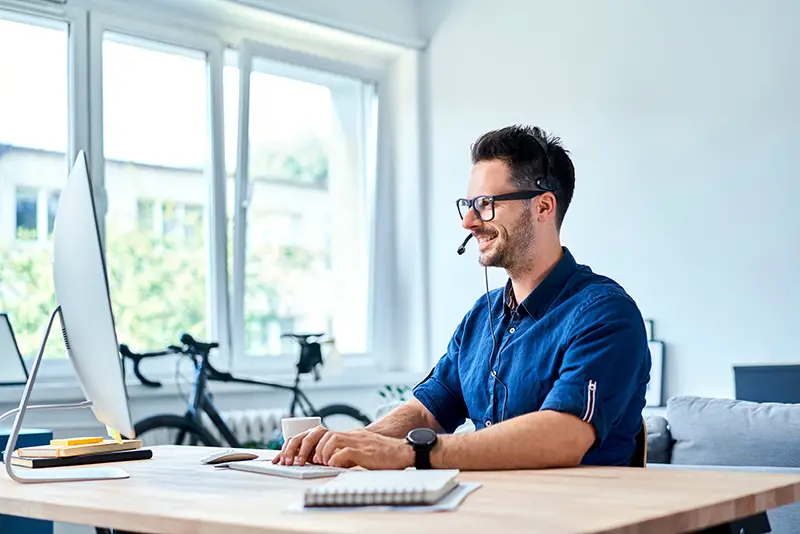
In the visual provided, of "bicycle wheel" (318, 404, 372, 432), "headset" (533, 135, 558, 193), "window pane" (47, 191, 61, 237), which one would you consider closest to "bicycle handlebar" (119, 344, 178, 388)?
"window pane" (47, 191, 61, 237)

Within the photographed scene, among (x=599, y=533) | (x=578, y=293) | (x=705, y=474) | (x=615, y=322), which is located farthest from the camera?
(x=578, y=293)

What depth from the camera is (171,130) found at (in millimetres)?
4820

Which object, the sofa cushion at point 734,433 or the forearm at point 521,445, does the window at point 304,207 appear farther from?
the forearm at point 521,445

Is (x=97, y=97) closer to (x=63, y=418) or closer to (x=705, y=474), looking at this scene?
(x=63, y=418)

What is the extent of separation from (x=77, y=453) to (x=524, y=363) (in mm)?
945

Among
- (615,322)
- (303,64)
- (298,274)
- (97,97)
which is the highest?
(303,64)

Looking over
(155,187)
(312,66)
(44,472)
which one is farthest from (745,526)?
(312,66)

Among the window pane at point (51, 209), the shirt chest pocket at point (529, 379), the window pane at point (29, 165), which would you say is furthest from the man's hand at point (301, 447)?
the window pane at point (51, 209)

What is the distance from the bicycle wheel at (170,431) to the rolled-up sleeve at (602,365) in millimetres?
2571

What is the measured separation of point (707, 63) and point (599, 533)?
12.3 ft

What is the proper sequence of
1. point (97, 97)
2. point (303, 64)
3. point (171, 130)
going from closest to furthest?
point (97, 97) → point (171, 130) → point (303, 64)

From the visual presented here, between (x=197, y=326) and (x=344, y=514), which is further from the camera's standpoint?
(x=197, y=326)

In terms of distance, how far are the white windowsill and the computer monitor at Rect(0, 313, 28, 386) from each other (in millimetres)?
1182

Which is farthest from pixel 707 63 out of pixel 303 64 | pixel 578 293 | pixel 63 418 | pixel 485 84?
pixel 63 418
